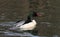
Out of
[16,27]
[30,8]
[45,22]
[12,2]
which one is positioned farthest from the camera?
[12,2]

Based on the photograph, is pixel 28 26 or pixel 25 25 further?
pixel 28 26

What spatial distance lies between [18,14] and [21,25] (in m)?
3.78

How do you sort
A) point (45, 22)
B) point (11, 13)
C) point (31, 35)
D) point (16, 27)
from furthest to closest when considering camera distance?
1. point (11, 13)
2. point (45, 22)
3. point (16, 27)
4. point (31, 35)

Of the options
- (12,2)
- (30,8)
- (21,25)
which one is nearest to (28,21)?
(21,25)

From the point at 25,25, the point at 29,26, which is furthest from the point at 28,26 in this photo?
the point at 25,25

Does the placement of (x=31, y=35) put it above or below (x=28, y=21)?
below

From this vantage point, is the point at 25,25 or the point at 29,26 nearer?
the point at 25,25

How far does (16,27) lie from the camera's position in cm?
1134

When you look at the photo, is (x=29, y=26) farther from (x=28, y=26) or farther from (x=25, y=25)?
(x=25, y=25)

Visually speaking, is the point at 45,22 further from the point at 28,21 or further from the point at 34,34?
the point at 34,34

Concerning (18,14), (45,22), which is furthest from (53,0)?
(45,22)

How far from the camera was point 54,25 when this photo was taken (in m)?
12.0

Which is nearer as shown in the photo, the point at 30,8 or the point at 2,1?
the point at 30,8

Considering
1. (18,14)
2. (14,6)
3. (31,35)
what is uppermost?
(14,6)
